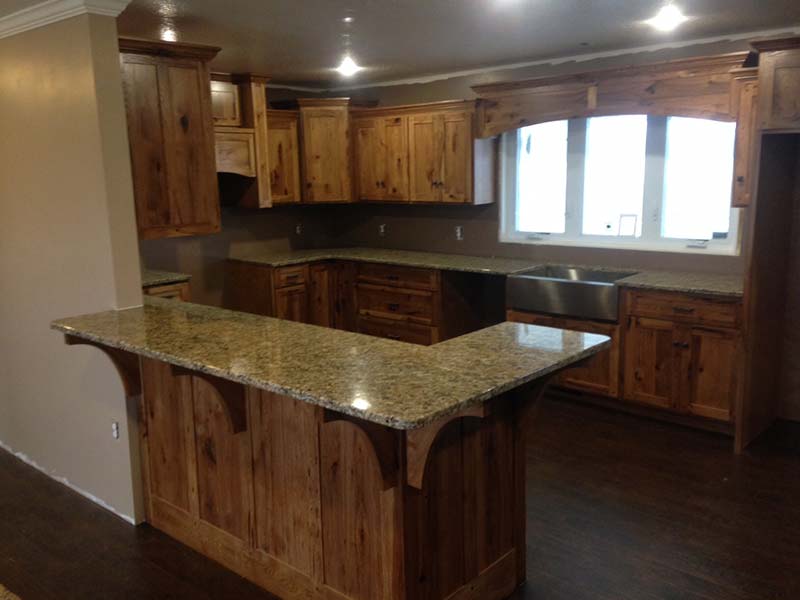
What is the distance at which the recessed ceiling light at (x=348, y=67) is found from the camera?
495 cm

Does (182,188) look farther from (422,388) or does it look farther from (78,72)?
(422,388)

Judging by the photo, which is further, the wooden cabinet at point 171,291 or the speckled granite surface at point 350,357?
the wooden cabinet at point 171,291

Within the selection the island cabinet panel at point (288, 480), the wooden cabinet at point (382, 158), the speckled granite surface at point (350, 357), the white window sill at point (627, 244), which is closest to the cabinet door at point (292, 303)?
the wooden cabinet at point (382, 158)

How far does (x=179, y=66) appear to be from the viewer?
3484mm

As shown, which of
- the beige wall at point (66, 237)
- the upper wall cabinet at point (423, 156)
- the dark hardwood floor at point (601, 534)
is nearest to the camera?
the dark hardwood floor at point (601, 534)

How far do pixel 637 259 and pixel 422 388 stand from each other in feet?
11.2

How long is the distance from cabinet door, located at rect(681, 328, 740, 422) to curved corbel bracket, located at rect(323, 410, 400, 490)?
269 centimetres

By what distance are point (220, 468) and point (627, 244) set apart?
3.39 m

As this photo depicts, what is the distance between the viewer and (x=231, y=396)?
101 inches

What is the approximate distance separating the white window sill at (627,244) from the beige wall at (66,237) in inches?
129

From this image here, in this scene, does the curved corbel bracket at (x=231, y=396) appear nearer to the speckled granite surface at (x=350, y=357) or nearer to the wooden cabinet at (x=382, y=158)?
the speckled granite surface at (x=350, y=357)

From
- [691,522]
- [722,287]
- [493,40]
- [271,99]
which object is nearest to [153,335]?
[691,522]

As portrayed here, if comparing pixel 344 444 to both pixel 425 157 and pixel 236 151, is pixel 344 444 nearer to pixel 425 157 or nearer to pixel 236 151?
pixel 236 151

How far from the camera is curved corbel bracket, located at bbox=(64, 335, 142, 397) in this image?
2961 mm
